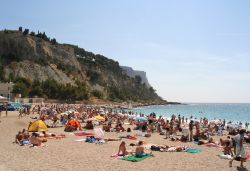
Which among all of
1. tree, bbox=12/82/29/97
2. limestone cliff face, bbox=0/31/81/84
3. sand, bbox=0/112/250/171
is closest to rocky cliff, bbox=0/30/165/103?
limestone cliff face, bbox=0/31/81/84

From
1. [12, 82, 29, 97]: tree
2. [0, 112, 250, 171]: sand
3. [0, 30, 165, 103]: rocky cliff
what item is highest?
[0, 30, 165, 103]: rocky cliff

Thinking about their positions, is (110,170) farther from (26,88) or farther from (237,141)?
(26,88)

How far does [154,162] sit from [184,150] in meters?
3.67

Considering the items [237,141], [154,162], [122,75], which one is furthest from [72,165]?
[122,75]

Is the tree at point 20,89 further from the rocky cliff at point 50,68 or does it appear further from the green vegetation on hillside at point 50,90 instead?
the green vegetation on hillside at point 50,90

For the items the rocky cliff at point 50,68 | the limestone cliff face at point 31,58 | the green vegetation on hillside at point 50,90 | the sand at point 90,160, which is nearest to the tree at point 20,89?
the rocky cliff at point 50,68

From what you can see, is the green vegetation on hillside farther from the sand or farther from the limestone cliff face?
the sand

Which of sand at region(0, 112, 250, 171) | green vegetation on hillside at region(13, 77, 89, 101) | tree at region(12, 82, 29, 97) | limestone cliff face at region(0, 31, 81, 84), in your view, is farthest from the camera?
limestone cliff face at region(0, 31, 81, 84)

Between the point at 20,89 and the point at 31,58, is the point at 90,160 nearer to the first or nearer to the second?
the point at 20,89

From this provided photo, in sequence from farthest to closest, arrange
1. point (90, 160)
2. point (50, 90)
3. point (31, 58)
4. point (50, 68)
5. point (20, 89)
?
point (31, 58) < point (50, 68) < point (50, 90) < point (20, 89) < point (90, 160)

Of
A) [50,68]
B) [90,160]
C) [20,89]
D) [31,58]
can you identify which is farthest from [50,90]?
[90,160]

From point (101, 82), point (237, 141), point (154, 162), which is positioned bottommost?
point (154, 162)

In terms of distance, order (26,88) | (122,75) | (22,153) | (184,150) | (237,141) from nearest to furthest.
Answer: (237,141), (22,153), (184,150), (26,88), (122,75)

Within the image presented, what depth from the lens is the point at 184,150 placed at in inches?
642
